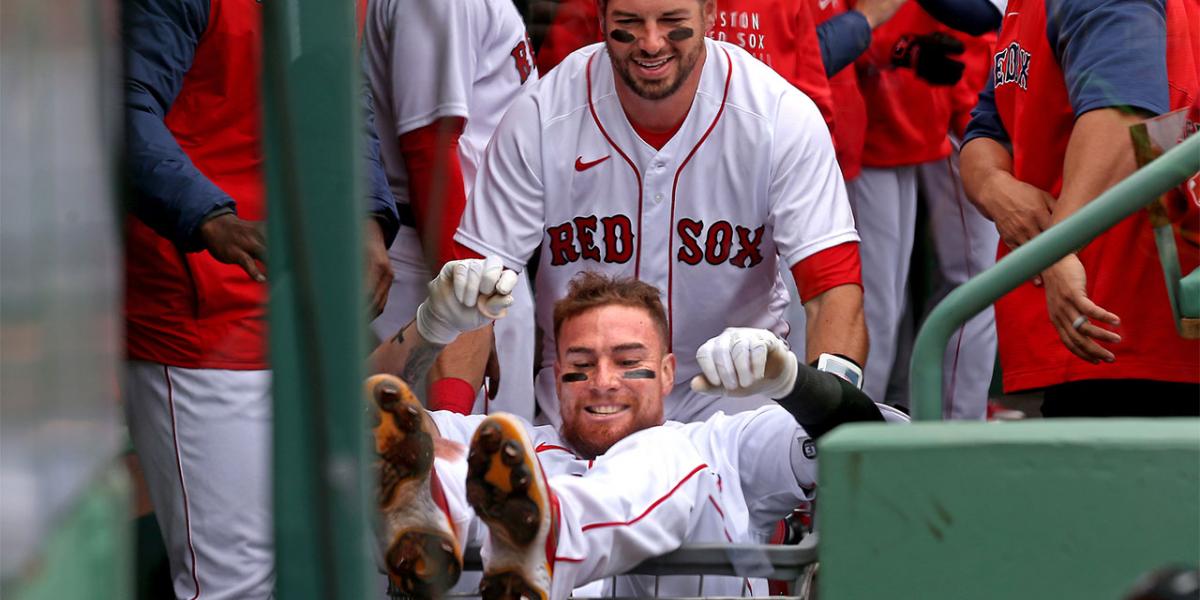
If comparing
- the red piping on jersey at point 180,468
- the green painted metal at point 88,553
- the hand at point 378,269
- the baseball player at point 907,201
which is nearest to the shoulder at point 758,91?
the baseball player at point 907,201

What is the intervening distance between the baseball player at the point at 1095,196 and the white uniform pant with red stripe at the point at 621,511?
628mm

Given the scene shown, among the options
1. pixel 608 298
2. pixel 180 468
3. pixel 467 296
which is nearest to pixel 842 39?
pixel 608 298

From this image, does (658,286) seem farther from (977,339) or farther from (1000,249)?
(977,339)

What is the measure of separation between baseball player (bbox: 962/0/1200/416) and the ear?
656mm

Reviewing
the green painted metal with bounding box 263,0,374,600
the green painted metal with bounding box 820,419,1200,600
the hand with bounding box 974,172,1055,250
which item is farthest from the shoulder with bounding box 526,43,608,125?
the green painted metal with bounding box 263,0,374,600

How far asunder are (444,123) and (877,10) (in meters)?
1.38

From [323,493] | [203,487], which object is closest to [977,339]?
[203,487]

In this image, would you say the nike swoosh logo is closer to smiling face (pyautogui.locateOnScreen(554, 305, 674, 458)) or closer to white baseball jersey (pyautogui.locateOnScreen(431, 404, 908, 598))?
smiling face (pyautogui.locateOnScreen(554, 305, 674, 458))

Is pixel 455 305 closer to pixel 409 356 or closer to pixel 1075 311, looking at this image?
pixel 409 356

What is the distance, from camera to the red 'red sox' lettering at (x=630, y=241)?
131 inches

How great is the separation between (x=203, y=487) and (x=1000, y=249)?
1567mm

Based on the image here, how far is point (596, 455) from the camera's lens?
120 inches

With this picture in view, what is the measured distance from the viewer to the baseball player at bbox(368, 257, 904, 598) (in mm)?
2375

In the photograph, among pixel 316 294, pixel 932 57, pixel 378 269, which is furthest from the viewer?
pixel 932 57
